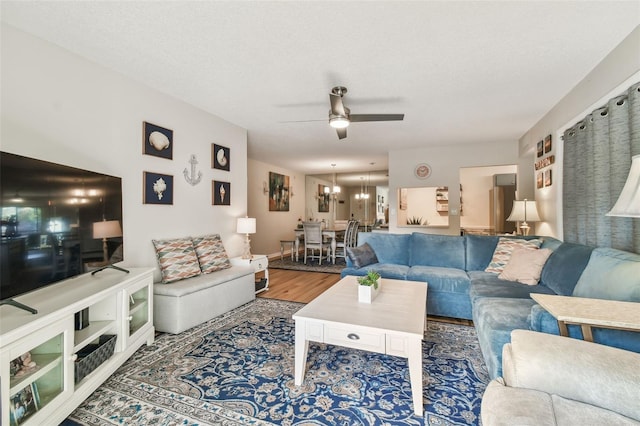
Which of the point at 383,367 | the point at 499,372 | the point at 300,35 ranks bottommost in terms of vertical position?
the point at 383,367

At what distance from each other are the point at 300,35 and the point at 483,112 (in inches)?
111

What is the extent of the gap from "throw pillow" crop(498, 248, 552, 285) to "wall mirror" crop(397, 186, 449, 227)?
2.89m

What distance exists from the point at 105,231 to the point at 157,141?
3.99ft

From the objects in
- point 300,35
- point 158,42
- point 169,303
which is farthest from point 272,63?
point 169,303

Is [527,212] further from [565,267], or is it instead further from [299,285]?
[299,285]

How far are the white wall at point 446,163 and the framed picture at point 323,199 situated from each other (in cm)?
379

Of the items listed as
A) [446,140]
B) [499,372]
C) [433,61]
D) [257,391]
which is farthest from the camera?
[446,140]

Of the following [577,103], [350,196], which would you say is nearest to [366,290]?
[577,103]

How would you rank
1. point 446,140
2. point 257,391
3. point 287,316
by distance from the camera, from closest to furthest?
point 257,391, point 287,316, point 446,140

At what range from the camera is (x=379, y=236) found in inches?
162

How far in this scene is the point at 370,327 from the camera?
175 cm

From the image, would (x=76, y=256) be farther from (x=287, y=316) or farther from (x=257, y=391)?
(x=287, y=316)

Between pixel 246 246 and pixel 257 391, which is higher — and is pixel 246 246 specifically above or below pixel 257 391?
above

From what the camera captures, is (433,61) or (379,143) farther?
(379,143)
